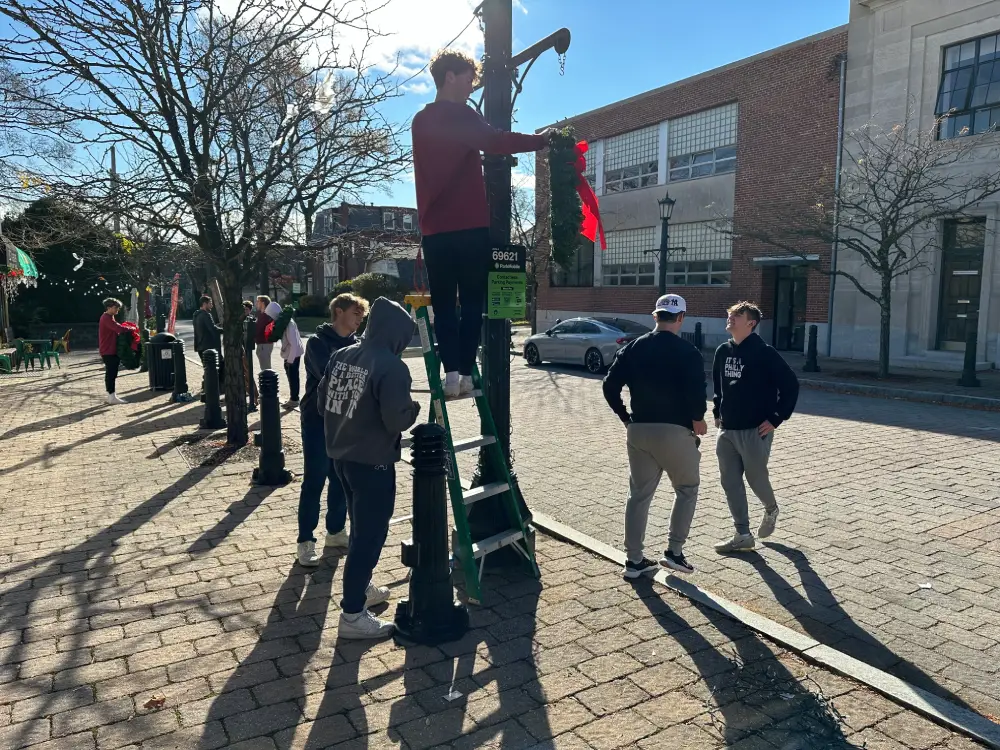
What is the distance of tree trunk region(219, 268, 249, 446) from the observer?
8641 millimetres

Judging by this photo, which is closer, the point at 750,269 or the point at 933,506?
the point at 933,506

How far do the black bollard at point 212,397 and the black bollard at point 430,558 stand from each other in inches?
267

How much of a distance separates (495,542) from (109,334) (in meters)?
10.00

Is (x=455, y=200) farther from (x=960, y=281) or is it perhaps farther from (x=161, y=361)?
(x=960, y=281)

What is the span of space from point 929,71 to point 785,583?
18.3 meters

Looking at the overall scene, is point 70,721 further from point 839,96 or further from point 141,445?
point 839,96

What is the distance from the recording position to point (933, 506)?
6.27 meters

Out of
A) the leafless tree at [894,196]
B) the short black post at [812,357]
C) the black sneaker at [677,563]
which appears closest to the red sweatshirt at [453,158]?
the black sneaker at [677,563]

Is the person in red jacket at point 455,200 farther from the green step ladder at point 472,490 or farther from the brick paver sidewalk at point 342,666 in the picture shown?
the brick paver sidewalk at point 342,666

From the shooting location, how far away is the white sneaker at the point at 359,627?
3.84 m

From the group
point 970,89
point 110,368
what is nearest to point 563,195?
point 110,368

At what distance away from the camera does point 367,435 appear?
3.79m

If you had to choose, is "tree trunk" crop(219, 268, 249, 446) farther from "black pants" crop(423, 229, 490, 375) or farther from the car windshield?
the car windshield

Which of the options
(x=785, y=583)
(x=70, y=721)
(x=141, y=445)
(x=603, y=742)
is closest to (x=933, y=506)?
(x=785, y=583)
